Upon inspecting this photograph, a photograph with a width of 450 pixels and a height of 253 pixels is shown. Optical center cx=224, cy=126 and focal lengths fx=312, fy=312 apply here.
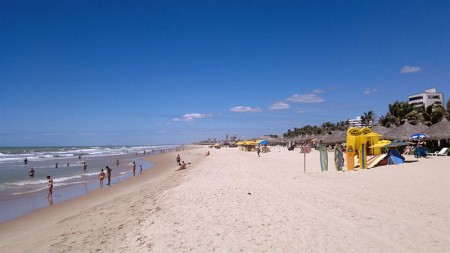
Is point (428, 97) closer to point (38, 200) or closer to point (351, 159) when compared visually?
point (351, 159)

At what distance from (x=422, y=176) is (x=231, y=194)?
24.2 ft

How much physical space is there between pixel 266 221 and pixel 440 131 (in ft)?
74.5

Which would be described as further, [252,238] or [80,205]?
[80,205]

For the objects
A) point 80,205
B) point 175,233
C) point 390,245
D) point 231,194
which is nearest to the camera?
point 390,245

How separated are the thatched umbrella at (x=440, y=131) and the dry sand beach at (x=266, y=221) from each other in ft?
43.4

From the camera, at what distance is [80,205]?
12.9m

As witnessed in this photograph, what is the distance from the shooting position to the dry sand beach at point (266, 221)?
5.56m

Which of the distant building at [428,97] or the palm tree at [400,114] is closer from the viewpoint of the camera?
the palm tree at [400,114]

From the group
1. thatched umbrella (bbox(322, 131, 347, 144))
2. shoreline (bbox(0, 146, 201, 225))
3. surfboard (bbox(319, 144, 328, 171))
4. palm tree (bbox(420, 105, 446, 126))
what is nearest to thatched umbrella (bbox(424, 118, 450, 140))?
thatched umbrella (bbox(322, 131, 347, 144))

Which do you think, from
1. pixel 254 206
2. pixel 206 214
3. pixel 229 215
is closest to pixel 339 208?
pixel 254 206

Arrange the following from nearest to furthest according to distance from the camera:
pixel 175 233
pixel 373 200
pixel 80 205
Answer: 1. pixel 175 233
2. pixel 373 200
3. pixel 80 205

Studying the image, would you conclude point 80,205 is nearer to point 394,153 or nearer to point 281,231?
point 281,231

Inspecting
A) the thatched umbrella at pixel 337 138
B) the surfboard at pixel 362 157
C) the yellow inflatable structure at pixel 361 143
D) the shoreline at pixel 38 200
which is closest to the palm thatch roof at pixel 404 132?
the thatched umbrella at pixel 337 138

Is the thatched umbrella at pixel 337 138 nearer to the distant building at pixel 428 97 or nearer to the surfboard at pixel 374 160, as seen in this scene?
the surfboard at pixel 374 160
